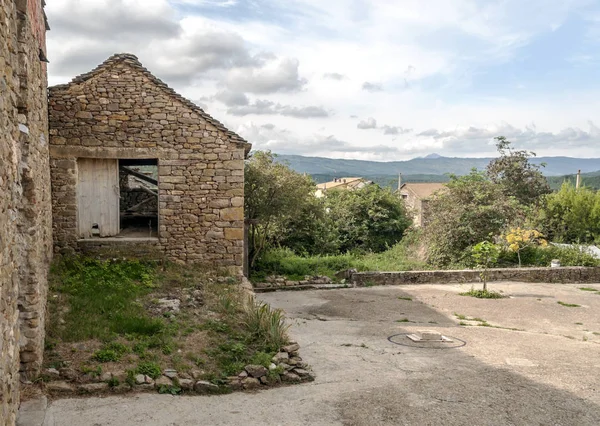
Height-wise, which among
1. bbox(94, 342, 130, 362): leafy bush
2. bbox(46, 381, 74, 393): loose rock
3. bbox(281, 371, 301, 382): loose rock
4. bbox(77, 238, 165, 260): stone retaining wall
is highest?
bbox(77, 238, 165, 260): stone retaining wall

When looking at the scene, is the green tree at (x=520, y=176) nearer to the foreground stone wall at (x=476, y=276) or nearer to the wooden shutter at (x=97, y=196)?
the foreground stone wall at (x=476, y=276)

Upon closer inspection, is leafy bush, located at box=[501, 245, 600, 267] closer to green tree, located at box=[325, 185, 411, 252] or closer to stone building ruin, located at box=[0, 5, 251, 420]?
green tree, located at box=[325, 185, 411, 252]

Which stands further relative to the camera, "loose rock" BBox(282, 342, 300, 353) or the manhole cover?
the manhole cover

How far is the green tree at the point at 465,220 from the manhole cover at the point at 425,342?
35.3 ft

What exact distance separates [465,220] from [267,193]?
Answer: 8.91 m

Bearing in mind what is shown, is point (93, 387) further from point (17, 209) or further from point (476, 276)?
point (476, 276)

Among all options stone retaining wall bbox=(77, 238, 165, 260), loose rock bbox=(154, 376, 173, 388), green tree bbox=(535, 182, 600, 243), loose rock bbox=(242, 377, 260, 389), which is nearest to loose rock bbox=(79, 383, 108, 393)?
loose rock bbox=(154, 376, 173, 388)

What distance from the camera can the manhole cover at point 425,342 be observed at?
31.0 ft

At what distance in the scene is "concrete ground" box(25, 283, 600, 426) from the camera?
6145mm

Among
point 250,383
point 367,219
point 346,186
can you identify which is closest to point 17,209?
point 250,383

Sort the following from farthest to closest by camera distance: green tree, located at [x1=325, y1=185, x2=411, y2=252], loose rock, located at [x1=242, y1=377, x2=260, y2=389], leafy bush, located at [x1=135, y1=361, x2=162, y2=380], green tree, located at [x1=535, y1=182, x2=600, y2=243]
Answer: green tree, located at [x1=535, y1=182, x2=600, y2=243]
green tree, located at [x1=325, y1=185, x2=411, y2=252]
loose rock, located at [x1=242, y1=377, x2=260, y2=389]
leafy bush, located at [x1=135, y1=361, x2=162, y2=380]

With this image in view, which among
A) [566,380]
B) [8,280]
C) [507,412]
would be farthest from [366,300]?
[8,280]

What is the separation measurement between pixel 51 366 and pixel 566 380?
7.54 meters

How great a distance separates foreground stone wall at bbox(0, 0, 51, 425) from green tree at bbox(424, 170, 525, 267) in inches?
622
